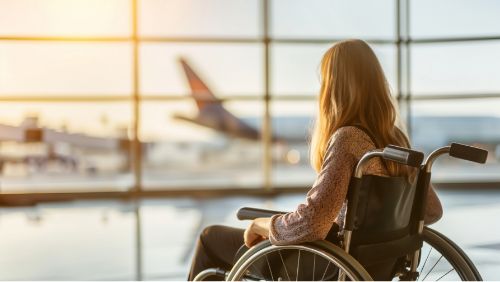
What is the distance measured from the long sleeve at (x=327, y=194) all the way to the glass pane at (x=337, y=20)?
4972mm

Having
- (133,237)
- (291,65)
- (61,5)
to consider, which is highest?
(61,5)

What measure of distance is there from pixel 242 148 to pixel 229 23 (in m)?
7.92

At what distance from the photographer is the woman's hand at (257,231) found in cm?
169

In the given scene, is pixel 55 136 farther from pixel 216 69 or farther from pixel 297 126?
pixel 297 126

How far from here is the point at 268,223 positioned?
A: 1671mm

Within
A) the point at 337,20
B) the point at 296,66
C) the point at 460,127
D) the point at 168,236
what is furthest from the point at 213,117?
the point at 168,236

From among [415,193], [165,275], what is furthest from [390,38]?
[415,193]

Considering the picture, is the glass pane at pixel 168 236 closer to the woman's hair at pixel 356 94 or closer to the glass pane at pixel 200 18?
the glass pane at pixel 200 18

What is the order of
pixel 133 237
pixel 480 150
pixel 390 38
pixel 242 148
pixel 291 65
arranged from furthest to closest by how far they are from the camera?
pixel 242 148
pixel 291 65
pixel 390 38
pixel 133 237
pixel 480 150

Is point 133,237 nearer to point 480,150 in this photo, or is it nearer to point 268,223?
point 268,223

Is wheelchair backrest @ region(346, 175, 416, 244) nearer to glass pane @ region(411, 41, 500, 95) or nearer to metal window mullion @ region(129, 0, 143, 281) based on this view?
metal window mullion @ region(129, 0, 143, 281)

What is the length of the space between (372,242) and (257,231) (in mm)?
281

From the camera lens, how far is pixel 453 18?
23.2 feet

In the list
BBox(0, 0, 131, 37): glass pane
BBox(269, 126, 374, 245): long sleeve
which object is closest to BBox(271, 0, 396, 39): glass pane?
BBox(0, 0, 131, 37): glass pane
